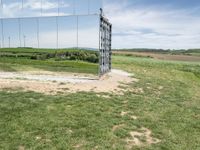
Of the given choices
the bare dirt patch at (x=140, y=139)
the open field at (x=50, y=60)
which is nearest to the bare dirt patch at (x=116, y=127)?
the bare dirt patch at (x=140, y=139)

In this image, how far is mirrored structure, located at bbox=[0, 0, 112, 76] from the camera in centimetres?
1259

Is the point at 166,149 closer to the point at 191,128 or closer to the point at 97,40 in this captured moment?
the point at 191,128

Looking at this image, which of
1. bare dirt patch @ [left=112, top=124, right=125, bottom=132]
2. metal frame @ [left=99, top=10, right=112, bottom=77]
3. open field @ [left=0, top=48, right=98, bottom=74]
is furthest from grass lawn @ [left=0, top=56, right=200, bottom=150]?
open field @ [left=0, top=48, right=98, bottom=74]

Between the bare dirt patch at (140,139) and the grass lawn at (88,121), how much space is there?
81 mm

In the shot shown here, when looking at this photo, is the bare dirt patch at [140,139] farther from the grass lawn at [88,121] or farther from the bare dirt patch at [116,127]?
the bare dirt patch at [116,127]

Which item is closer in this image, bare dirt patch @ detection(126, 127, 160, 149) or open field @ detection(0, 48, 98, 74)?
bare dirt patch @ detection(126, 127, 160, 149)

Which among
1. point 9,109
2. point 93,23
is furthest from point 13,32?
point 9,109

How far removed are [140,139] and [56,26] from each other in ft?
29.4

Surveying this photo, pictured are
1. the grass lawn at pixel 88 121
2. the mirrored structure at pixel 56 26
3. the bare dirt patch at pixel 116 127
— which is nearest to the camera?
the grass lawn at pixel 88 121

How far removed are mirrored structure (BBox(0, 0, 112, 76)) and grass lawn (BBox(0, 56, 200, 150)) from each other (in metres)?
4.67

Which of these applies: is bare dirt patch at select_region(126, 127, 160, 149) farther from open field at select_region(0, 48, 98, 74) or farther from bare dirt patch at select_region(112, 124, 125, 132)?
open field at select_region(0, 48, 98, 74)

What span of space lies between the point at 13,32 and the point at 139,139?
10.7 meters

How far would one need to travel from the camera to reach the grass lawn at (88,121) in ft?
16.9

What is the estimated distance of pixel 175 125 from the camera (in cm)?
664
